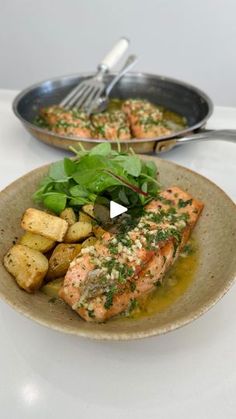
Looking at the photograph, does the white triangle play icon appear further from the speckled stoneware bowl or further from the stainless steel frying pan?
the stainless steel frying pan

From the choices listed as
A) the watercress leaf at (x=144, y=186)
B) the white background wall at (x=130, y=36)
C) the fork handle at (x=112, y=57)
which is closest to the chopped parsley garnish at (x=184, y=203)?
the watercress leaf at (x=144, y=186)

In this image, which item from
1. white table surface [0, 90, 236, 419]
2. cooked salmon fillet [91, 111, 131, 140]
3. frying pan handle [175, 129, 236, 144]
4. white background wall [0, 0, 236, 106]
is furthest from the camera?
white background wall [0, 0, 236, 106]

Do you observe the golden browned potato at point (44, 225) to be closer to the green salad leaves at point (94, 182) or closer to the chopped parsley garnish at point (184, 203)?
the green salad leaves at point (94, 182)

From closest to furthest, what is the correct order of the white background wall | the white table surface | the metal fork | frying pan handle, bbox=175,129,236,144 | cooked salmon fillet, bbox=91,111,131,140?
the white table surface < frying pan handle, bbox=175,129,236,144 < cooked salmon fillet, bbox=91,111,131,140 < the metal fork < the white background wall

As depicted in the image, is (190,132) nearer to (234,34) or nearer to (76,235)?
(76,235)

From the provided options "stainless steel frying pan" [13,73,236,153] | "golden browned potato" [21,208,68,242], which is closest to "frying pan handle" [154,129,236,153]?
"stainless steel frying pan" [13,73,236,153]

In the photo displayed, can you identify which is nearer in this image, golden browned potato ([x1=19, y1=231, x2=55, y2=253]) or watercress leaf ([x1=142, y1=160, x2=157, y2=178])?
golden browned potato ([x1=19, y1=231, x2=55, y2=253])
